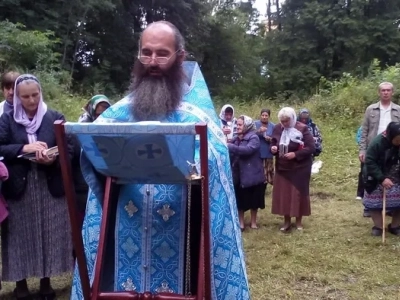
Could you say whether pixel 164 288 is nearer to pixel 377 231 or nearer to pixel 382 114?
pixel 377 231

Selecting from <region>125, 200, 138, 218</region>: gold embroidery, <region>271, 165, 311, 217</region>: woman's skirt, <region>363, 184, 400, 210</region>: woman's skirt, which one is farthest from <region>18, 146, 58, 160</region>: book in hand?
<region>363, 184, 400, 210</region>: woman's skirt

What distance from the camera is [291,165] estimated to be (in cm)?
697

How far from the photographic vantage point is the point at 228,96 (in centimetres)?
3034

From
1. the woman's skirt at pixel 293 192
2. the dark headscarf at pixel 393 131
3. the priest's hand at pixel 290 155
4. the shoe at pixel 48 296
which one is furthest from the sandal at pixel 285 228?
the shoe at pixel 48 296

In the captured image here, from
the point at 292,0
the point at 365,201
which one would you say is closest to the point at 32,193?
the point at 365,201

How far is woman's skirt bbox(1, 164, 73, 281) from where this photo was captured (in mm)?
4129

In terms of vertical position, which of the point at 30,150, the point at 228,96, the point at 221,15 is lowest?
the point at 30,150

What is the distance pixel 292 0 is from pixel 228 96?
5.98 metres

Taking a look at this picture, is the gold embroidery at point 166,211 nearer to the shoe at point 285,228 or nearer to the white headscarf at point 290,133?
the white headscarf at point 290,133

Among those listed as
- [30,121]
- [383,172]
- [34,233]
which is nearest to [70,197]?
[30,121]

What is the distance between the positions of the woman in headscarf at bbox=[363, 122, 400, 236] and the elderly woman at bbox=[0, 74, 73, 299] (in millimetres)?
3510

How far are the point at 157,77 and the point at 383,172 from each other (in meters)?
4.50

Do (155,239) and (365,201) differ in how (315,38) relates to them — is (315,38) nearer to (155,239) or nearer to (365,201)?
(365,201)

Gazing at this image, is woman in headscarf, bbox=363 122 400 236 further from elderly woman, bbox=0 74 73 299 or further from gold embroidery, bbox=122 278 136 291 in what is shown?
gold embroidery, bbox=122 278 136 291
